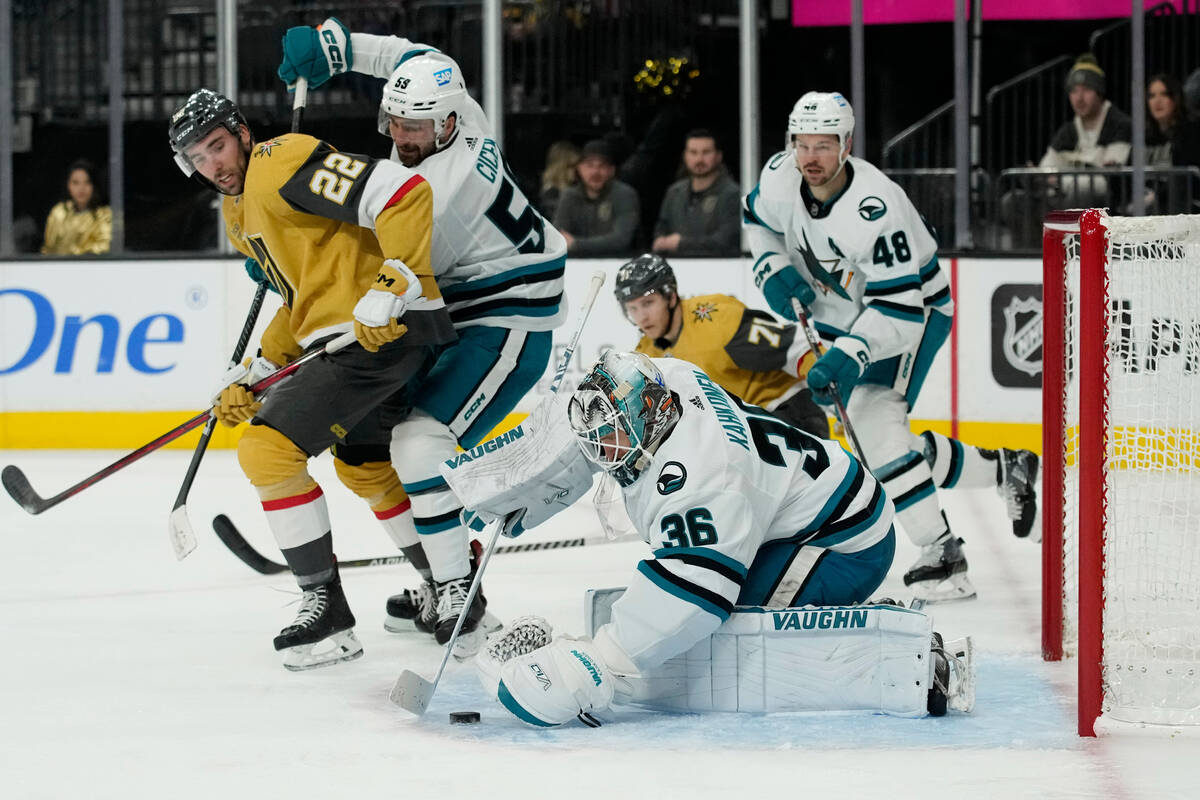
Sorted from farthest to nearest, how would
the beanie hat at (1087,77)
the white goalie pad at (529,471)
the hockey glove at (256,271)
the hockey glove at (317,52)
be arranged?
the beanie hat at (1087,77)
the hockey glove at (317,52)
the hockey glove at (256,271)
the white goalie pad at (529,471)

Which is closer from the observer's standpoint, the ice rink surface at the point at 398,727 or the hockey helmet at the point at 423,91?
the ice rink surface at the point at 398,727

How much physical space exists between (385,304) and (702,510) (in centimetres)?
86

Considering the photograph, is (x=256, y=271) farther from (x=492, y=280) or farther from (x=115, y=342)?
(x=115, y=342)

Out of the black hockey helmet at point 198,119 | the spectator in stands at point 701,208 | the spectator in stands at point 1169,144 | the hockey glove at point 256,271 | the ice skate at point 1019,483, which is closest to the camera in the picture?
the black hockey helmet at point 198,119

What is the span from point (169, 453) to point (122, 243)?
943mm

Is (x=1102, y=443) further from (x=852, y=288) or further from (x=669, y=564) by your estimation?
(x=852, y=288)

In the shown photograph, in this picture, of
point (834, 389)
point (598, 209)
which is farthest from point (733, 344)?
point (598, 209)

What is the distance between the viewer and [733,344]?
4.36m

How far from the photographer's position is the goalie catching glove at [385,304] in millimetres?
3172

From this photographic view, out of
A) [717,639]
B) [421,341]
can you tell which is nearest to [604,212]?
[421,341]

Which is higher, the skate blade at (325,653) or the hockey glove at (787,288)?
the hockey glove at (787,288)

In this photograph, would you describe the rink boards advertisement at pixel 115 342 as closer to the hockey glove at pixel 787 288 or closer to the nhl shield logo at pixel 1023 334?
the nhl shield logo at pixel 1023 334

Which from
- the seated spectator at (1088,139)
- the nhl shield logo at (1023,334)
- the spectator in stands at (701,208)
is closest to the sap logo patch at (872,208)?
the nhl shield logo at (1023,334)

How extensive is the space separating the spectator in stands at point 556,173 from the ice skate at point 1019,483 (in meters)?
3.16
